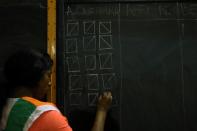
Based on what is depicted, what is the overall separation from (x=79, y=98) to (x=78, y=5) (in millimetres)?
582

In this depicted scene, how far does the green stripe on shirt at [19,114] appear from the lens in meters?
1.36

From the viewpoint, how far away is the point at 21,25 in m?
2.22

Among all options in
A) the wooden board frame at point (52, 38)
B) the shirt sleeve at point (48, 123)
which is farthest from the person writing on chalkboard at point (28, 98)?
the wooden board frame at point (52, 38)

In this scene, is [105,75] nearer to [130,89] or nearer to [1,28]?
[130,89]

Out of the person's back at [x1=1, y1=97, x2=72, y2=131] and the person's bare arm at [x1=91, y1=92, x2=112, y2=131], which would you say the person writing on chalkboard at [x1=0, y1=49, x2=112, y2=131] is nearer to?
the person's back at [x1=1, y1=97, x2=72, y2=131]

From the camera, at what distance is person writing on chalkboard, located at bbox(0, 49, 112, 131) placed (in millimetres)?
1363

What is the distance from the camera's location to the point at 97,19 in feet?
7.22

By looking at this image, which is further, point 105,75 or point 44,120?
point 105,75

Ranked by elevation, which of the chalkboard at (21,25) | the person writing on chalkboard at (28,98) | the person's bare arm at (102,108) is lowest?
the person's bare arm at (102,108)

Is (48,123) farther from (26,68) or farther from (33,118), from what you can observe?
(26,68)

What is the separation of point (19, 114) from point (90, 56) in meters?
0.88

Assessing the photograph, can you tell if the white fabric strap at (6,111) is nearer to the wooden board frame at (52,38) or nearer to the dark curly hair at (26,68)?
the dark curly hair at (26,68)

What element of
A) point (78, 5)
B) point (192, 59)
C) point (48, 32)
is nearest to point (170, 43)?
point (192, 59)

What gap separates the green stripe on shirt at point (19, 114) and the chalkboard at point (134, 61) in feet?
2.55
